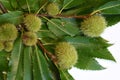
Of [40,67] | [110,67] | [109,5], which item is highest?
[109,5]

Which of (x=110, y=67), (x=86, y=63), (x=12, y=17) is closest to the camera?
(x=12, y=17)

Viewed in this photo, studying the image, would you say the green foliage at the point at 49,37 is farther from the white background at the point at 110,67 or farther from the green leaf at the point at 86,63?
the white background at the point at 110,67

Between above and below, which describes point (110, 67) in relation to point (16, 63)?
below

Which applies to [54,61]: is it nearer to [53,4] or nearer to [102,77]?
[53,4]

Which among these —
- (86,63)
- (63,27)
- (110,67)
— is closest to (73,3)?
(63,27)

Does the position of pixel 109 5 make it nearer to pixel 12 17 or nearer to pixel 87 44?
pixel 87 44

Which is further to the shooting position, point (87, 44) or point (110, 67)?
point (110, 67)
